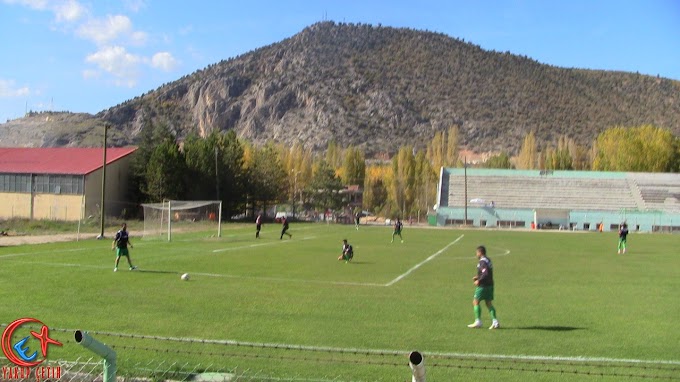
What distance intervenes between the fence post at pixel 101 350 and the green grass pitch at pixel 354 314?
1.66 m

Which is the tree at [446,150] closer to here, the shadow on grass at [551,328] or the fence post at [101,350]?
the shadow on grass at [551,328]

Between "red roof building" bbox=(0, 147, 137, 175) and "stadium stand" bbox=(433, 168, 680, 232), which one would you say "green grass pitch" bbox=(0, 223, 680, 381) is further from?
"stadium stand" bbox=(433, 168, 680, 232)

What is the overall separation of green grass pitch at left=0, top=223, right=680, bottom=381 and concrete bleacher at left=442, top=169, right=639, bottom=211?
231ft

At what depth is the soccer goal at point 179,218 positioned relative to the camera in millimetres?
46975

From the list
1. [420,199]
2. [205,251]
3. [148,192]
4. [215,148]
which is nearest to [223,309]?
[205,251]

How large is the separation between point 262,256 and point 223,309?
15888mm

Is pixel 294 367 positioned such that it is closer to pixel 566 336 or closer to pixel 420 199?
pixel 566 336

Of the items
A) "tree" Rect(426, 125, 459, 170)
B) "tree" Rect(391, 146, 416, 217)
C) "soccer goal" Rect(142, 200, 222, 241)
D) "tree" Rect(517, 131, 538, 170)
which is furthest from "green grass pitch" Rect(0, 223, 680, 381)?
"tree" Rect(517, 131, 538, 170)

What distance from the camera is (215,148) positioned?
82.8 meters

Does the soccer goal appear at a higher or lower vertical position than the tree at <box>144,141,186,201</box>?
lower

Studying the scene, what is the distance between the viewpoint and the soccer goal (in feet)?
154

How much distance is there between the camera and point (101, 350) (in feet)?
19.3

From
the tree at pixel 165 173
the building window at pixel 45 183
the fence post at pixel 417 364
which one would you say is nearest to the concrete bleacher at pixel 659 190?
the tree at pixel 165 173

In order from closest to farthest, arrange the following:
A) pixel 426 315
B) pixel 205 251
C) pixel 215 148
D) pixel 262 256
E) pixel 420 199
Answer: pixel 426 315 → pixel 262 256 → pixel 205 251 → pixel 215 148 → pixel 420 199
